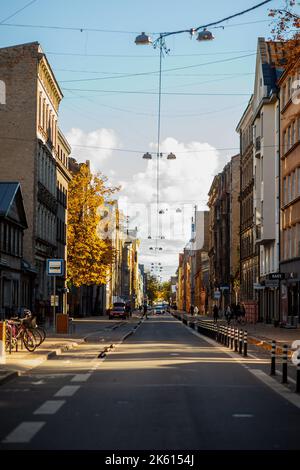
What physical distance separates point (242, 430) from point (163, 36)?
12403mm

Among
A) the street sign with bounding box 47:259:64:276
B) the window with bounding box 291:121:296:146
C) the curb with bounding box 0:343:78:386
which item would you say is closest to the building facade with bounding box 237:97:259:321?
the window with bounding box 291:121:296:146

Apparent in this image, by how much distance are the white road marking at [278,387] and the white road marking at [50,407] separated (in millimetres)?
3807

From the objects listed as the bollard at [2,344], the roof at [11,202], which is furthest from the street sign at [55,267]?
the bollard at [2,344]

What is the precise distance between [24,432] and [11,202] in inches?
1360

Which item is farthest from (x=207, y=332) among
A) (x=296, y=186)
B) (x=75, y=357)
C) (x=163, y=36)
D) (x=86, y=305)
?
(x=86, y=305)

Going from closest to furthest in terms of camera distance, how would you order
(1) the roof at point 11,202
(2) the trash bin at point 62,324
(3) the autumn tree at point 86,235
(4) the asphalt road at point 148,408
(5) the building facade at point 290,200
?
(4) the asphalt road at point 148,408 < (2) the trash bin at point 62,324 < (1) the roof at point 11,202 < (5) the building facade at point 290,200 < (3) the autumn tree at point 86,235

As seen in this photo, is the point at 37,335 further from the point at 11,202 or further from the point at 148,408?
the point at 148,408

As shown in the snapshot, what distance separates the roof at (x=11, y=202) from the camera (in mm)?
44125

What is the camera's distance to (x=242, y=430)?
35.9 feet

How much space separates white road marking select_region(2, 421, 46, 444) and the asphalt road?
1 centimetres

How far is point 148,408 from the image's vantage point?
1324 centimetres

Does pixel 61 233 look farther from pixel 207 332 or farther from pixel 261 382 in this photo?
pixel 261 382

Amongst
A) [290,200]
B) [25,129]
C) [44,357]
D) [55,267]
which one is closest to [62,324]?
[55,267]

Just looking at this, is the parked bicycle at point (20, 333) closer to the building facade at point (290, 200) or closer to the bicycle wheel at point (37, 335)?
the bicycle wheel at point (37, 335)
